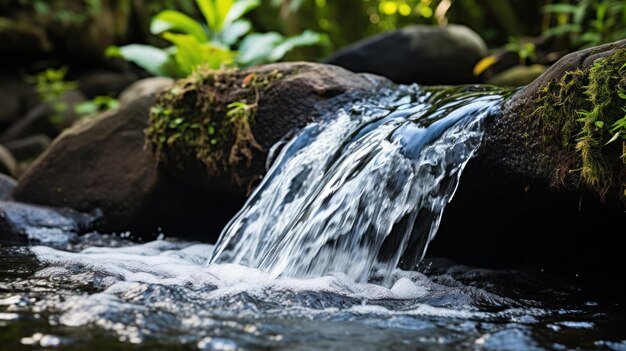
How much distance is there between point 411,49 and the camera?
21.9ft

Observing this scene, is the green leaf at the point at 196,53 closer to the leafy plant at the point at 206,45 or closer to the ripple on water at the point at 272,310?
the leafy plant at the point at 206,45

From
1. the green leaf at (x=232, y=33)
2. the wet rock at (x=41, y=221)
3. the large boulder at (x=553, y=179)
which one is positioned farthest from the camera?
the green leaf at (x=232, y=33)

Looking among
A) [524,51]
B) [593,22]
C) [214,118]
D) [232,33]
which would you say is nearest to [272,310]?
[214,118]

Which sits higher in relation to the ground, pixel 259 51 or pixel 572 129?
pixel 259 51

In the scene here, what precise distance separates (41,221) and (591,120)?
12.0ft

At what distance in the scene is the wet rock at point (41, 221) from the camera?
4.10m

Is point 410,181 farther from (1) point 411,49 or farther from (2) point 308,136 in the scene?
(1) point 411,49

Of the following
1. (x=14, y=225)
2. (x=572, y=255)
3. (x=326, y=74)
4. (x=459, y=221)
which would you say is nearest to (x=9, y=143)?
(x=14, y=225)

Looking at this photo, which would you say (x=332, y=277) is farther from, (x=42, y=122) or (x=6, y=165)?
(x=42, y=122)

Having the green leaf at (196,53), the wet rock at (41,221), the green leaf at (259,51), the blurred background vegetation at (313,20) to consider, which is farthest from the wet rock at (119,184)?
the blurred background vegetation at (313,20)

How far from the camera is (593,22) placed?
617cm

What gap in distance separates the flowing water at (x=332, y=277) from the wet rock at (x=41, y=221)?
0.30 ft

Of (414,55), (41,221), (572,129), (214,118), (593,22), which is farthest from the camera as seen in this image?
(414,55)

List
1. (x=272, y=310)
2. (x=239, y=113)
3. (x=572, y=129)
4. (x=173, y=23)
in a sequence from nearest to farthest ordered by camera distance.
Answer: (x=272, y=310)
(x=572, y=129)
(x=239, y=113)
(x=173, y=23)
